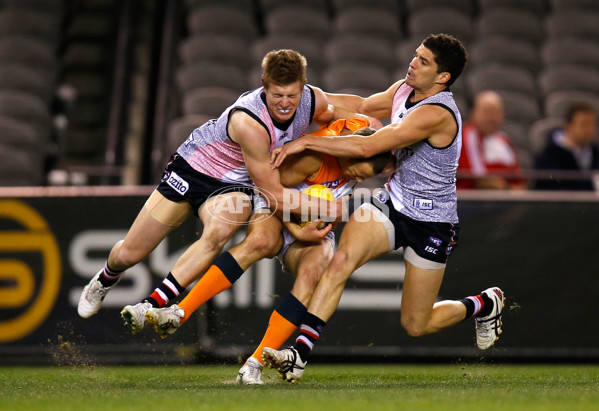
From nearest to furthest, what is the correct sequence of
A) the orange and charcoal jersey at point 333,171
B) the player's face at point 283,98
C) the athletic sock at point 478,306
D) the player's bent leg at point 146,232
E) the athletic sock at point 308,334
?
the player's face at point 283,98, the athletic sock at point 308,334, the orange and charcoal jersey at point 333,171, the player's bent leg at point 146,232, the athletic sock at point 478,306

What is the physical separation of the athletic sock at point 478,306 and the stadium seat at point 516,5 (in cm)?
589

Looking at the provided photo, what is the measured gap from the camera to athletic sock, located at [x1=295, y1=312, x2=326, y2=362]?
5.89 metres

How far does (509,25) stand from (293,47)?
278cm

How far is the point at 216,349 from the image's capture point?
792cm

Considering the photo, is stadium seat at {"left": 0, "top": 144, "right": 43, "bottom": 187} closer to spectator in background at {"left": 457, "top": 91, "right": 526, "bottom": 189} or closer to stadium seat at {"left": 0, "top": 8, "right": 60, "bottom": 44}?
stadium seat at {"left": 0, "top": 8, "right": 60, "bottom": 44}

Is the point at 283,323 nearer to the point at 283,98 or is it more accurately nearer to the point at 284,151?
the point at 284,151

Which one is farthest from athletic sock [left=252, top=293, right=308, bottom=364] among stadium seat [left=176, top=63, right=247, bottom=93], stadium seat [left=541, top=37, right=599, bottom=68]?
stadium seat [left=541, top=37, right=599, bottom=68]

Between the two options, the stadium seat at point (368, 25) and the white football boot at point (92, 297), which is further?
the stadium seat at point (368, 25)

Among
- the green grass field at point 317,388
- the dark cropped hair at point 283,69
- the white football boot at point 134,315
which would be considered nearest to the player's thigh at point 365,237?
the green grass field at point 317,388

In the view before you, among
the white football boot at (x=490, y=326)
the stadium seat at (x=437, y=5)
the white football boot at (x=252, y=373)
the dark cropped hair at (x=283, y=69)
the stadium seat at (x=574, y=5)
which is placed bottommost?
the white football boot at (x=252, y=373)

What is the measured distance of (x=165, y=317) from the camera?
5812 millimetres

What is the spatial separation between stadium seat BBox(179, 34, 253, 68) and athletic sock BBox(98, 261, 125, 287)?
4.93 m

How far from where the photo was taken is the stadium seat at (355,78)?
35.0ft

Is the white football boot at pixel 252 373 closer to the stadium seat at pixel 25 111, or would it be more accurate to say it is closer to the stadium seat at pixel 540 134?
the stadium seat at pixel 540 134
